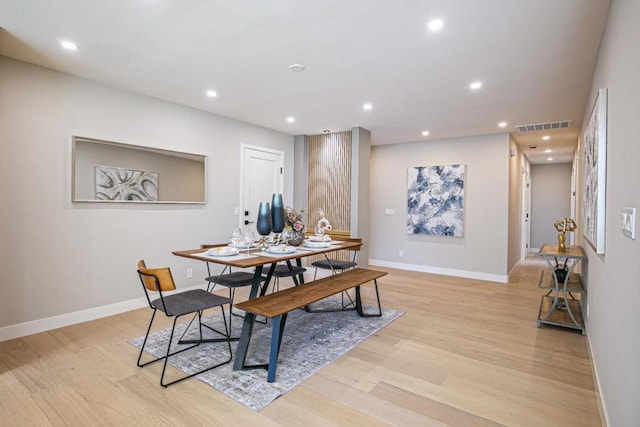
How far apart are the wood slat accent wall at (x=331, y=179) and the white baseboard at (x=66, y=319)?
281 centimetres

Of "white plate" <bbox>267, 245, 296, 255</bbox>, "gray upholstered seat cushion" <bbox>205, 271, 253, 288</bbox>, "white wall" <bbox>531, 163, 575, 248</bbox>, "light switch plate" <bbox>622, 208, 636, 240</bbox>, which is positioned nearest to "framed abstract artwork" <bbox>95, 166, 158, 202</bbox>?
"gray upholstered seat cushion" <bbox>205, 271, 253, 288</bbox>

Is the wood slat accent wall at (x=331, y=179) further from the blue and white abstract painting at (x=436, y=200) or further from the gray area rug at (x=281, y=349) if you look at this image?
the gray area rug at (x=281, y=349)

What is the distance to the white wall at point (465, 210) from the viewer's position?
18.6 feet

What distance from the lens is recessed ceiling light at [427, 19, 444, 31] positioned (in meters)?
2.29

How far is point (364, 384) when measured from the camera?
230cm

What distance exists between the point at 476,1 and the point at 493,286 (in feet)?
14.5

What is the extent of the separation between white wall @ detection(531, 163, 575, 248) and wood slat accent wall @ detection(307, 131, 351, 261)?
6629 millimetres

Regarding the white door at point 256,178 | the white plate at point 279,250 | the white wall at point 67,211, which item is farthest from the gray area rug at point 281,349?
the white door at point 256,178

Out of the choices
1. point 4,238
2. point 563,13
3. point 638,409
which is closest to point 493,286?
point 563,13

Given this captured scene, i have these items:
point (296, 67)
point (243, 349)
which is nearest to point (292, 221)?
point (243, 349)

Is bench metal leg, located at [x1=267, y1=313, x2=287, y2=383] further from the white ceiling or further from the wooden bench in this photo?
the white ceiling

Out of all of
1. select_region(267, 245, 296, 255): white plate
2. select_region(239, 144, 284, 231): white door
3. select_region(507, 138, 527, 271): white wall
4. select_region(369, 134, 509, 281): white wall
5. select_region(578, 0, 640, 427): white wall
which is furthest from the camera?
select_region(507, 138, 527, 271): white wall

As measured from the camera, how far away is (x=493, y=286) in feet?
17.3

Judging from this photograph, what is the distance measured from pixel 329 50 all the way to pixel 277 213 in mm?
1475
